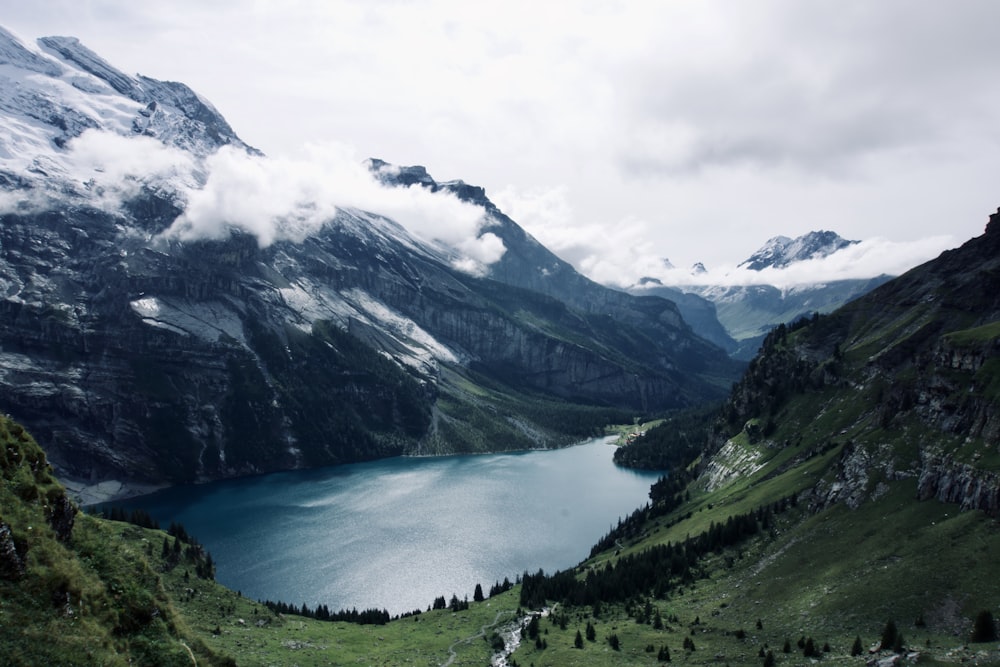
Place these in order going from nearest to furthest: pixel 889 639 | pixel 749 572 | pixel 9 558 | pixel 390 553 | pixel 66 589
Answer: pixel 9 558
pixel 66 589
pixel 889 639
pixel 749 572
pixel 390 553

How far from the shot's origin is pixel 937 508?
80438 millimetres

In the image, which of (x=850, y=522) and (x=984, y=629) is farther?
(x=850, y=522)

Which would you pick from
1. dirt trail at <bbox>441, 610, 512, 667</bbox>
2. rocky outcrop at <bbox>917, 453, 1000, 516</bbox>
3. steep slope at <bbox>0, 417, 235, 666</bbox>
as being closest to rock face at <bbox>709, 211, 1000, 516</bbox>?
rocky outcrop at <bbox>917, 453, 1000, 516</bbox>

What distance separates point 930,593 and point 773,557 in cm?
3192

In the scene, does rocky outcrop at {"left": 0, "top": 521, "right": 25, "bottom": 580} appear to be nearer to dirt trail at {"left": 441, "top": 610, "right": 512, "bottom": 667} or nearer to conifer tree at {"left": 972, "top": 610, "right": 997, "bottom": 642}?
dirt trail at {"left": 441, "top": 610, "right": 512, "bottom": 667}

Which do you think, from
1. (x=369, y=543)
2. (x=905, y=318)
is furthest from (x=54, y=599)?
(x=905, y=318)

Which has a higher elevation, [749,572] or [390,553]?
[749,572]

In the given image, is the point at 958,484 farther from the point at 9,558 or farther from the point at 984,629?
the point at 9,558

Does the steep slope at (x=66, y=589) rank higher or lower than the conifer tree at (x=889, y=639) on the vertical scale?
higher

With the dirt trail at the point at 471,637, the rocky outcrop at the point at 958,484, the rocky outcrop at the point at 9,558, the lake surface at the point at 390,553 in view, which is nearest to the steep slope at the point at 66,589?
the rocky outcrop at the point at 9,558

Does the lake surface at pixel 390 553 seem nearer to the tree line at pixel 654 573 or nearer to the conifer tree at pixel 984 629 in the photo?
the tree line at pixel 654 573

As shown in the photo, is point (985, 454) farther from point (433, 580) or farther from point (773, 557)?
point (433, 580)

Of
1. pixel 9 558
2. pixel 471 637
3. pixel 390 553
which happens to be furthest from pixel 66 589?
pixel 390 553

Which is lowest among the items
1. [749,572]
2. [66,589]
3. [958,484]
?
[749,572]
